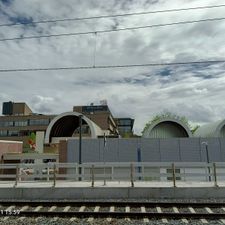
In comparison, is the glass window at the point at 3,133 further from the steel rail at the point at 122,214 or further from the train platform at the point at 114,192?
the steel rail at the point at 122,214

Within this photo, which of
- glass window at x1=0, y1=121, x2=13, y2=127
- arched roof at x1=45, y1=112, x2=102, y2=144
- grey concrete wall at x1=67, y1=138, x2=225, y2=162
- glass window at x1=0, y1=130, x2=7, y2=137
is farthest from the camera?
glass window at x1=0, y1=121, x2=13, y2=127

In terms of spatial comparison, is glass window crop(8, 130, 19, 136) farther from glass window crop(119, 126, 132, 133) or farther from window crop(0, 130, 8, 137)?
glass window crop(119, 126, 132, 133)

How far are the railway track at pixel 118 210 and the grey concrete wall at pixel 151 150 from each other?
13.8 metres

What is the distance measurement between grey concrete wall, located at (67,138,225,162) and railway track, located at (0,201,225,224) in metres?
13.8

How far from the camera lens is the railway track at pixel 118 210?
407 inches

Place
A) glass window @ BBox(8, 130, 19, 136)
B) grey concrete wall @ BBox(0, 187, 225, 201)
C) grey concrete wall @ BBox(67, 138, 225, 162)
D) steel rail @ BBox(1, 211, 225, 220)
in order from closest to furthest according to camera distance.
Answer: steel rail @ BBox(1, 211, 225, 220) → grey concrete wall @ BBox(0, 187, 225, 201) → grey concrete wall @ BBox(67, 138, 225, 162) → glass window @ BBox(8, 130, 19, 136)

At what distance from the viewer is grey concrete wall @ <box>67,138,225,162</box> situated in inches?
1021

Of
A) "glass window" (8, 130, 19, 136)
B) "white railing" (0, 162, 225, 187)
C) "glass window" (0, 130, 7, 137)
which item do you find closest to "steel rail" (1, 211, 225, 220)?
"white railing" (0, 162, 225, 187)

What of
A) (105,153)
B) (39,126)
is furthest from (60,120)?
(39,126)

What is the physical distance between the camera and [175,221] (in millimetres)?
9852

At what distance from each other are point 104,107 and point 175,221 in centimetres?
12978

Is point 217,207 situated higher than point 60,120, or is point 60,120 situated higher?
point 60,120

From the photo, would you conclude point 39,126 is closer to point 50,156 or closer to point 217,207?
point 50,156

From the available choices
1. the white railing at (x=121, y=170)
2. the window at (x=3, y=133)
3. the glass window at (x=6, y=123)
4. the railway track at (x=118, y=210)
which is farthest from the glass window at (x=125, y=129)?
the railway track at (x=118, y=210)
